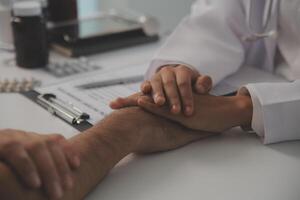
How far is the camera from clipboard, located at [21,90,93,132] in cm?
65

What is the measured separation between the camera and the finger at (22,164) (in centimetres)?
43

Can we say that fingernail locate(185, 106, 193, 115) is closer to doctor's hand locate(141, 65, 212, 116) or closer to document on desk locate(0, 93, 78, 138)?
doctor's hand locate(141, 65, 212, 116)

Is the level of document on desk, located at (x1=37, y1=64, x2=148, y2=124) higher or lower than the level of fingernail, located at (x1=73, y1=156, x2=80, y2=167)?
lower

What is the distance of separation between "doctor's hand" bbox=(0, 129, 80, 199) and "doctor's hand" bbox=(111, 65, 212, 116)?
0.16 meters

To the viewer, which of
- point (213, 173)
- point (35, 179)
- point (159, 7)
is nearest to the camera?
point (35, 179)

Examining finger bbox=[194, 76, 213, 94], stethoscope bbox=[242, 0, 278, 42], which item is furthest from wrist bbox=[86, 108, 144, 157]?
stethoscope bbox=[242, 0, 278, 42]

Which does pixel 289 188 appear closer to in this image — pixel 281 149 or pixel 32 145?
pixel 281 149

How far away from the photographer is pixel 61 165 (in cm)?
46

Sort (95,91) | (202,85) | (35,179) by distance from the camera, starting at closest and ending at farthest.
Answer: (35,179)
(202,85)
(95,91)

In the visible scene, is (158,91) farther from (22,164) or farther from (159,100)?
(22,164)

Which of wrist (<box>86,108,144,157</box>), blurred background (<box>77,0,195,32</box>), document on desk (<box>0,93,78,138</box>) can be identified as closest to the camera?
wrist (<box>86,108,144,157</box>)

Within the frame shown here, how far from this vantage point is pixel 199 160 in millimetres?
572

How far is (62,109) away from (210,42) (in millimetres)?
306

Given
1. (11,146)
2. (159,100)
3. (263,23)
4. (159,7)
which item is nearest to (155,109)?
(159,100)
